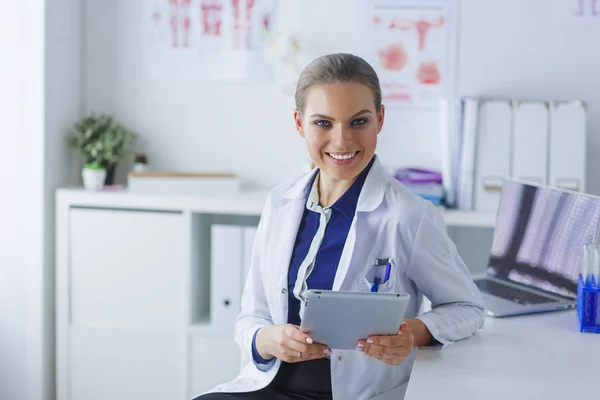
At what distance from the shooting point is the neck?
1841mm

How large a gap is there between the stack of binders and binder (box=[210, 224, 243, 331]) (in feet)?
2.58

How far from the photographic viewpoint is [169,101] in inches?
123

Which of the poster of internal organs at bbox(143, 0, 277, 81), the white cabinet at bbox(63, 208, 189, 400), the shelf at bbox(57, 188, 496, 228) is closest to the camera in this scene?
the shelf at bbox(57, 188, 496, 228)

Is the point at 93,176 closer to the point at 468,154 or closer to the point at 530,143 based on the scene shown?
the point at 468,154

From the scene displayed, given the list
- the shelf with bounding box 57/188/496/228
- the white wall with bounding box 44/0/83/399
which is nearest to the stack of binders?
the shelf with bounding box 57/188/496/228

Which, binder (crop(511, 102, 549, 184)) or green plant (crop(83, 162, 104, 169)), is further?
green plant (crop(83, 162, 104, 169))

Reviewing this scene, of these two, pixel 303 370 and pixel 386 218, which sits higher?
pixel 386 218

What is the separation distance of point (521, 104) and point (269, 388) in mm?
1386

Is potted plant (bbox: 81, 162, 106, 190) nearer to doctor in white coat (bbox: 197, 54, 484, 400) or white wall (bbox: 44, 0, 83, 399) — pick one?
white wall (bbox: 44, 0, 83, 399)

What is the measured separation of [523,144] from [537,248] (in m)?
0.72

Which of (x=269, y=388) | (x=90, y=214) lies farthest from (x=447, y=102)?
(x=269, y=388)

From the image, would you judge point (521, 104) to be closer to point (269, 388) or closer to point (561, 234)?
point (561, 234)

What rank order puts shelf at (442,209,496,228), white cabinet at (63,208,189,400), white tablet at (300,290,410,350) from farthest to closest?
1. white cabinet at (63,208,189,400)
2. shelf at (442,209,496,228)
3. white tablet at (300,290,410,350)

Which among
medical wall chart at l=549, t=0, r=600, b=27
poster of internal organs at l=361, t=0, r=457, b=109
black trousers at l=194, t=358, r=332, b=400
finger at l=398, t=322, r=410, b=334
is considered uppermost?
medical wall chart at l=549, t=0, r=600, b=27
